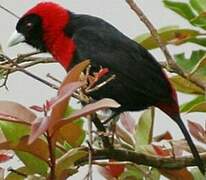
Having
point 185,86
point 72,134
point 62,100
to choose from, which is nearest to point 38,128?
point 62,100

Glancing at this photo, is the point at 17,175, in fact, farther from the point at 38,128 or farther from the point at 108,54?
the point at 108,54

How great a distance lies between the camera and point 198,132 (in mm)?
1262

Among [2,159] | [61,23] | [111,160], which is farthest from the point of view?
[61,23]

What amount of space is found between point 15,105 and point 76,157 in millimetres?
134

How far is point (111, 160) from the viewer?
4.02 feet

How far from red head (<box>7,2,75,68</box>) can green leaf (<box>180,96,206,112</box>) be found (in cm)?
93

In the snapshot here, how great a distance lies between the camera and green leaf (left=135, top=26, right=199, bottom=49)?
4.41ft

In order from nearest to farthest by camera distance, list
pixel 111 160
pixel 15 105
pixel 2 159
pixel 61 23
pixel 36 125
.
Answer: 1. pixel 36 125
2. pixel 15 105
3. pixel 2 159
4. pixel 111 160
5. pixel 61 23

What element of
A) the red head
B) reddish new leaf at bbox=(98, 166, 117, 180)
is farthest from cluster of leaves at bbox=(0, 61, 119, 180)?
the red head

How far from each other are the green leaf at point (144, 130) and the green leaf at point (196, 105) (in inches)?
3.5

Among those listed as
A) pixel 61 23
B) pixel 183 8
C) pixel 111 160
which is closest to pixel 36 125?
pixel 111 160

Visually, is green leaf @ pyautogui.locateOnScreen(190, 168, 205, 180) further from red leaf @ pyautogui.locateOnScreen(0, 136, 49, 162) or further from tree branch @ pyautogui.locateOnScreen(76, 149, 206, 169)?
red leaf @ pyautogui.locateOnScreen(0, 136, 49, 162)

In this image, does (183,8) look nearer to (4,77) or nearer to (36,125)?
(4,77)

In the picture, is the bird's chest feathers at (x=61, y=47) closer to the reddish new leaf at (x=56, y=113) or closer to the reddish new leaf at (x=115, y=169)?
the reddish new leaf at (x=115, y=169)
